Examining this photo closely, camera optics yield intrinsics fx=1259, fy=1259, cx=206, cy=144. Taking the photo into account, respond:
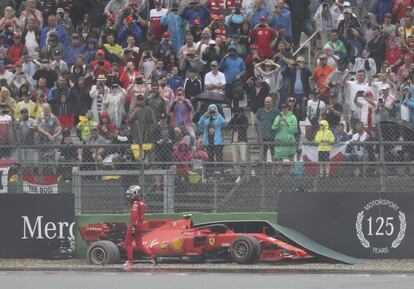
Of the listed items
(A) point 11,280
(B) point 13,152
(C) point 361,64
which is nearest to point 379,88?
(C) point 361,64

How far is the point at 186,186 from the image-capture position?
A: 22.0 m

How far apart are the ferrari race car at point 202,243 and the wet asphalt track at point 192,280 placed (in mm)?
1143

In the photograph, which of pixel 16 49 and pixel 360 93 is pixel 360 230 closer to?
pixel 360 93

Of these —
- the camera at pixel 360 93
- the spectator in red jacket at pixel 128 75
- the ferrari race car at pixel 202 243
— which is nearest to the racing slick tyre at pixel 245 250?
the ferrari race car at pixel 202 243

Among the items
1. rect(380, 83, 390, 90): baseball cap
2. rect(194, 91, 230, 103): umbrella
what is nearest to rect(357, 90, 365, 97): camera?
rect(380, 83, 390, 90): baseball cap

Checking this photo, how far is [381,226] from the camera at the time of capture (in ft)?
71.6

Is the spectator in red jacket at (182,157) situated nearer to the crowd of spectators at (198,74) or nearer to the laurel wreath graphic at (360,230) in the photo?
the crowd of spectators at (198,74)

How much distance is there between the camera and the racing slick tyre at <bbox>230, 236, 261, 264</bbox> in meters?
20.7

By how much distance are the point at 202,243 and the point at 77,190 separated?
102 inches

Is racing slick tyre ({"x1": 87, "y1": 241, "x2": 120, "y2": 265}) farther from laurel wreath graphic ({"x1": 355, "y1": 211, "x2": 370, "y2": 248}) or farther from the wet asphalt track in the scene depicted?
laurel wreath graphic ({"x1": 355, "y1": 211, "x2": 370, "y2": 248})

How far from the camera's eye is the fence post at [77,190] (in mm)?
22172

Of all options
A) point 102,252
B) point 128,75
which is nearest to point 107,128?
point 102,252

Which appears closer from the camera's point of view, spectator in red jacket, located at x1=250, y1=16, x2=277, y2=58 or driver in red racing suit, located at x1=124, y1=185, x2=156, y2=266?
driver in red racing suit, located at x1=124, y1=185, x2=156, y2=266

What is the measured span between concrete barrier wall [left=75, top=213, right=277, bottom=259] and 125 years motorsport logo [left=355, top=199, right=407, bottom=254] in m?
1.55
